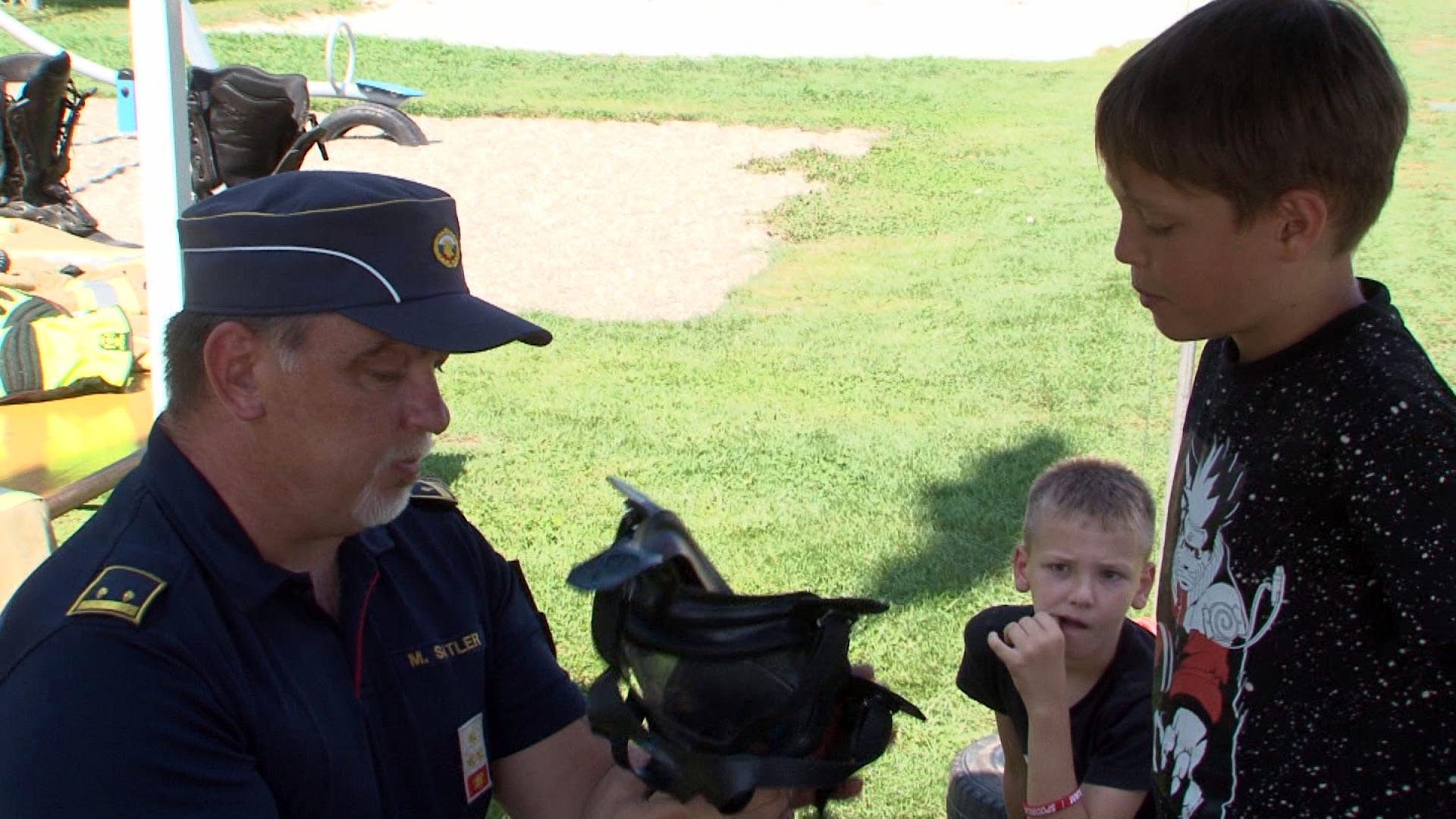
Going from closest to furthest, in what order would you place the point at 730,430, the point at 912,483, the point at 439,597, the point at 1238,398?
the point at 1238,398
the point at 439,597
the point at 912,483
the point at 730,430

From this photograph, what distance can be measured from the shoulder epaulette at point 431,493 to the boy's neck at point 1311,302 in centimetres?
118

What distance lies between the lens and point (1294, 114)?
1.69 metres

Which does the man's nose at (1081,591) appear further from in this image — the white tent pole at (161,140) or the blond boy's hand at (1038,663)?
the white tent pole at (161,140)

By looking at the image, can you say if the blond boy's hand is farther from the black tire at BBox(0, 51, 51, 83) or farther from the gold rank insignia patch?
the black tire at BBox(0, 51, 51, 83)

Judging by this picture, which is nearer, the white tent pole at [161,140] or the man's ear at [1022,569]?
the man's ear at [1022,569]

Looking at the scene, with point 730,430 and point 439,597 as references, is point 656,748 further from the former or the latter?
point 730,430

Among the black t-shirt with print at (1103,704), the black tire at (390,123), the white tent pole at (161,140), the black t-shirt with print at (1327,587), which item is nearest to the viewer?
the black t-shirt with print at (1327,587)

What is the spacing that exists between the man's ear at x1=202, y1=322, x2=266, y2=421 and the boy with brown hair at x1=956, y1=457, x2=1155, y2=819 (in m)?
1.24

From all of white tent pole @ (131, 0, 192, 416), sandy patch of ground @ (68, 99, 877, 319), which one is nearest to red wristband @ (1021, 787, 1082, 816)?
white tent pole @ (131, 0, 192, 416)

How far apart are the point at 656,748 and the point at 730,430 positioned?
4872 mm

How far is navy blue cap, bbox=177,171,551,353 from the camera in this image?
1.81m

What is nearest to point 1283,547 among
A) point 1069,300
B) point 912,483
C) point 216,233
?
point 216,233

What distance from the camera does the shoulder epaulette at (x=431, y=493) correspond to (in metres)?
2.18

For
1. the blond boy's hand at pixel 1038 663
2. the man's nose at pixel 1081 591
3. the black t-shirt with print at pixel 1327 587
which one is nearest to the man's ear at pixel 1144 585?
the man's nose at pixel 1081 591
